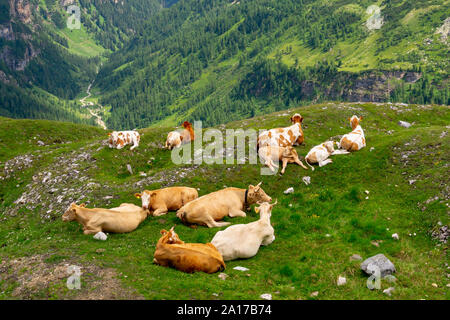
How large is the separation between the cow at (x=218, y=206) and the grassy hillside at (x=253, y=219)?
2.19 feet

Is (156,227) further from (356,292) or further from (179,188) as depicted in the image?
(356,292)

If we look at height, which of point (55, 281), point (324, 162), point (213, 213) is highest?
point (55, 281)

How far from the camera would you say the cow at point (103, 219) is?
16359 millimetres

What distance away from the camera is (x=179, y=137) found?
29.4m

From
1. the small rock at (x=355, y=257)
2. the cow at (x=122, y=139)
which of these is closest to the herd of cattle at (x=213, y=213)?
the small rock at (x=355, y=257)

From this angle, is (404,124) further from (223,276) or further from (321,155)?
(223,276)

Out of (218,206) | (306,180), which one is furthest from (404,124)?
(218,206)

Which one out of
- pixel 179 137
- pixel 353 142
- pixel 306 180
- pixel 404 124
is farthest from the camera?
pixel 404 124

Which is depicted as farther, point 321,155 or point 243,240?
point 321,155

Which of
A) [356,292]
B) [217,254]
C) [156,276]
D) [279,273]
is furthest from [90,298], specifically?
[356,292]

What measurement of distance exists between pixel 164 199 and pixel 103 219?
11.7ft

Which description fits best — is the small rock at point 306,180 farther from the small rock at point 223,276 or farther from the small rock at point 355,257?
the small rock at point 223,276

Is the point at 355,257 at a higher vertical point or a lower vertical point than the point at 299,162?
higher

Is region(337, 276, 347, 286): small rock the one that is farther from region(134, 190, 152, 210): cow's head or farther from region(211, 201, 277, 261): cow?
region(134, 190, 152, 210): cow's head
